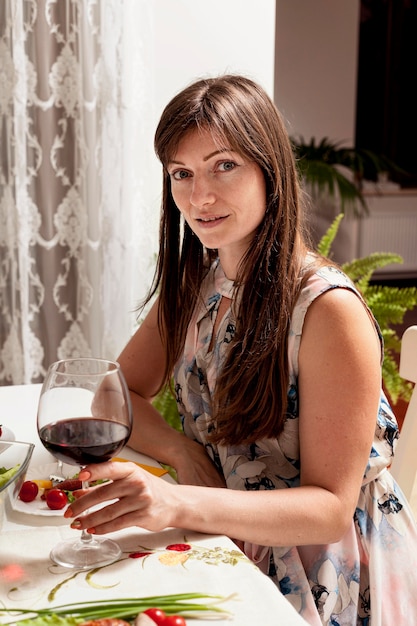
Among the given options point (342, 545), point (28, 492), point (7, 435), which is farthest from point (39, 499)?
point (342, 545)

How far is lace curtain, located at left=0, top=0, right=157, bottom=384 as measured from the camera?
276 centimetres

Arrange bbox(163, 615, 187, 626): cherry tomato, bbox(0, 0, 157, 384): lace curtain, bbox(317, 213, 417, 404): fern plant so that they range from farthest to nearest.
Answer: bbox(317, 213, 417, 404): fern plant < bbox(0, 0, 157, 384): lace curtain < bbox(163, 615, 187, 626): cherry tomato

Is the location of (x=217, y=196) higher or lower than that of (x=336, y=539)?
higher

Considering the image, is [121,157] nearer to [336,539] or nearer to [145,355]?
[145,355]

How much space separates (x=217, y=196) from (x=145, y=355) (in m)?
0.45

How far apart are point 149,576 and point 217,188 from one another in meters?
0.65

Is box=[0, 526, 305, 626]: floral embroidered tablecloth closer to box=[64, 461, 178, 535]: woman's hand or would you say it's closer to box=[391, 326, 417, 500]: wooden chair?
box=[64, 461, 178, 535]: woman's hand

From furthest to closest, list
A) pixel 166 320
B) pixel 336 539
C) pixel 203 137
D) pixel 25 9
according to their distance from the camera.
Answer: pixel 25 9 → pixel 166 320 → pixel 203 137 → pixel 336 539

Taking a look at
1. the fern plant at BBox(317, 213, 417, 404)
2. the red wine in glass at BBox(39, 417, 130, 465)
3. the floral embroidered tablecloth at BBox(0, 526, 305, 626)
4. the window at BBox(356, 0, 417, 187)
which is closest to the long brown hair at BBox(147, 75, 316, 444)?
the floral embroidered tablecloth at BBox(0, 526, 305, 626)

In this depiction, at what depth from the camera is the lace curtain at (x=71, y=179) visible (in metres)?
2.76

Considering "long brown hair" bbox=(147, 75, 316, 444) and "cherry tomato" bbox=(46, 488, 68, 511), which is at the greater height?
"long brown hair" bbox=(147, 75, 316, 444)

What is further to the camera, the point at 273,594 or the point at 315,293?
the point at 315,293

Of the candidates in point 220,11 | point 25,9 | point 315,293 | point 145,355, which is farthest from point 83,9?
point 315,293

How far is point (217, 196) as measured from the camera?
1.39m
